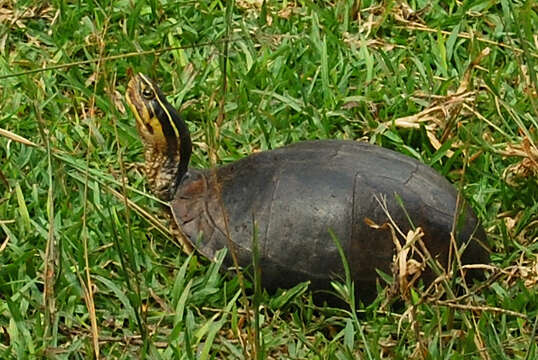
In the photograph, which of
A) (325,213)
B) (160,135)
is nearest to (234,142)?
(160,135)

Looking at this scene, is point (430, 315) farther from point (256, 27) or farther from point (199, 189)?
point (256, 27)

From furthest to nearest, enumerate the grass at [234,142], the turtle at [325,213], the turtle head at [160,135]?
the turtle head at [160,135] → the turtle at [325,213] → the grass at [234,142]

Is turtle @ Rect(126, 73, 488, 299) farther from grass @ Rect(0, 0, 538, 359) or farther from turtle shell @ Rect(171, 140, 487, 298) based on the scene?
grass @ Rect(0, 0, 538, 359)

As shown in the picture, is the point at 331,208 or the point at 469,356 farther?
the point at 331,208

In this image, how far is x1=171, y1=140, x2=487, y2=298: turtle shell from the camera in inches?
151

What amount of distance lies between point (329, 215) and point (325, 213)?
2 centimetres

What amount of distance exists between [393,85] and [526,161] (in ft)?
2.82

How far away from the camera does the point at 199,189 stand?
4.18 meters

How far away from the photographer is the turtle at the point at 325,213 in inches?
151

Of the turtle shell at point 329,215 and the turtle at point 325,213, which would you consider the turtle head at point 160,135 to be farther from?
the turtle shell at point 329,215

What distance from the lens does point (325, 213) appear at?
3.84m

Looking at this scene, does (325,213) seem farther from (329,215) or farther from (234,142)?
(234,142)

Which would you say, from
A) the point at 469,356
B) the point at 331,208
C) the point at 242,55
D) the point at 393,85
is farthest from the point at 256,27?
the point at 469,356

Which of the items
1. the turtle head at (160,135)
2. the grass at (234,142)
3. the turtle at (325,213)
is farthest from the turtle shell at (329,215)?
the turtle head at (160,135)
